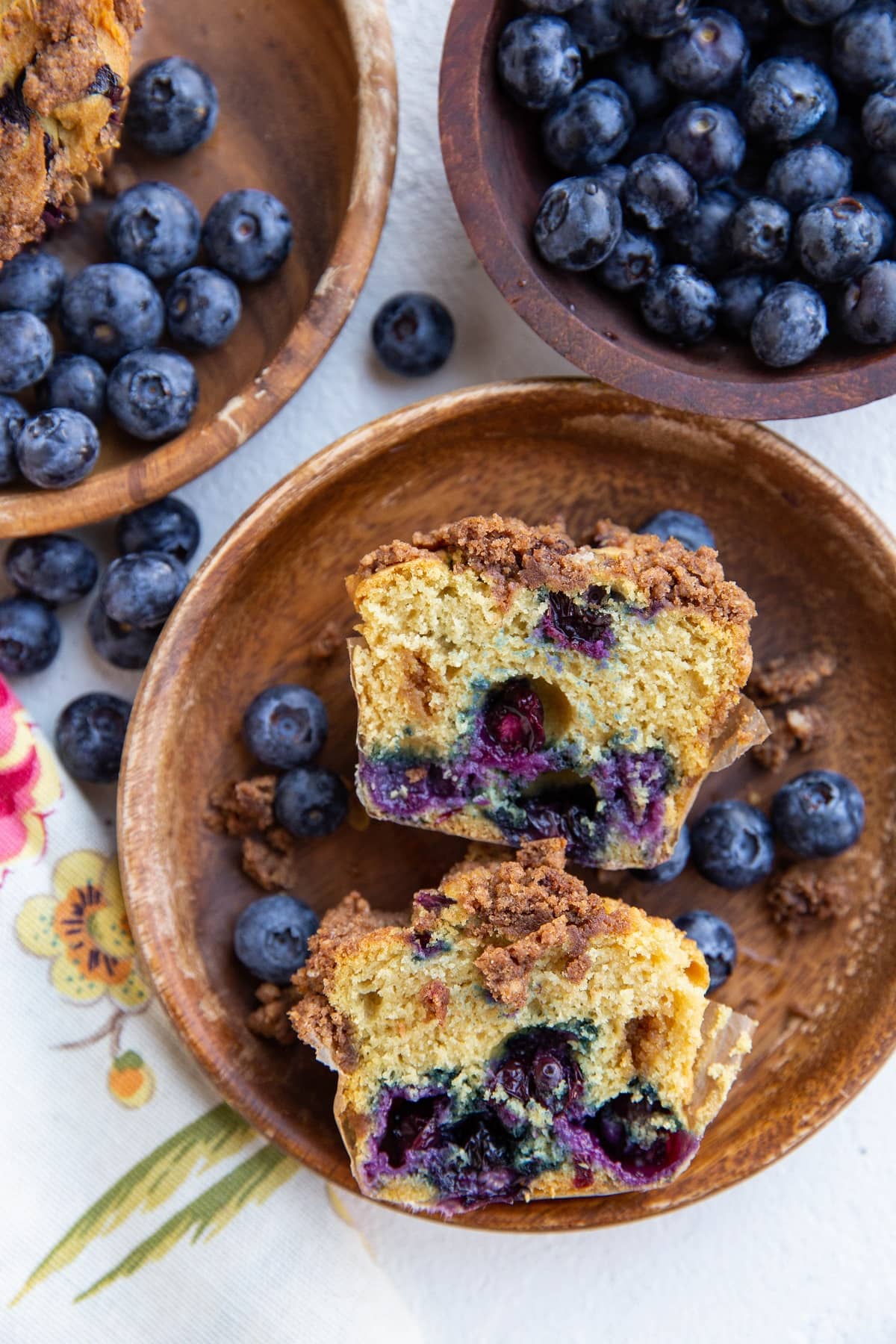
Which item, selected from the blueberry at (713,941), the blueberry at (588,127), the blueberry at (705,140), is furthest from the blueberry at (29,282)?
the blueberry at (713,941)

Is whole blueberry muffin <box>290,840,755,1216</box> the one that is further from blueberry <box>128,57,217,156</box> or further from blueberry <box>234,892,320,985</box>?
blueberry <box>128,57,217,156</box>

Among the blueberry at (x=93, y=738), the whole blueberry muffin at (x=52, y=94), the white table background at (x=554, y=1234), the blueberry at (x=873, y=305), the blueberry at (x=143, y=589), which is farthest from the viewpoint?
the white table background at (x=554, y=1234)

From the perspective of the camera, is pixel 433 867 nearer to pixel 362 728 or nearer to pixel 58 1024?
pixel 362 728

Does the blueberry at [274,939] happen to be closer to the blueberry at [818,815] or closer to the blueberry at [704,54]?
the blueberry at [818,815]

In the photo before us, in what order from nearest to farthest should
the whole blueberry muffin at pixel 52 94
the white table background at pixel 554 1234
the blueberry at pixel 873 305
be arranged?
the whole blueberry muffin at pixel 52 94 < the blueberry at pixel 873 305 < the white table background at pixel 554 1234

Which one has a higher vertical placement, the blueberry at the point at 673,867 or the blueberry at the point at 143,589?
the blueberry at the point at 673,867

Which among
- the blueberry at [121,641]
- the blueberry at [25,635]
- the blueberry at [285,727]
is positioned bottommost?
the blueberry at [25,635]
